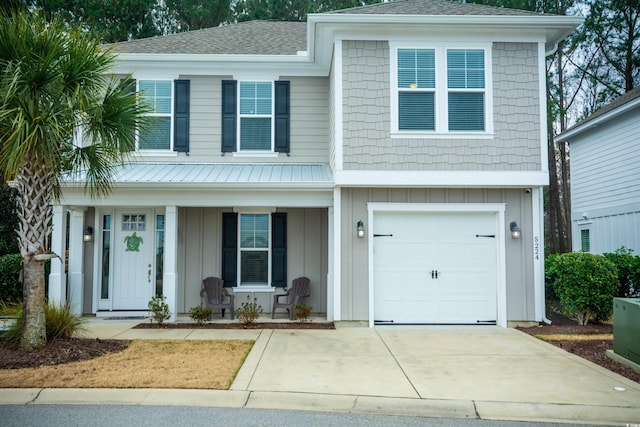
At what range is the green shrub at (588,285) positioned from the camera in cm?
959

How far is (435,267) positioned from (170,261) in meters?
5.22

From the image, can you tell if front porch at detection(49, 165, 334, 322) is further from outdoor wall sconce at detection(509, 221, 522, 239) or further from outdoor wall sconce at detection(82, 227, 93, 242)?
outdoor wall sconce at detection(509, 221, 522, 239)

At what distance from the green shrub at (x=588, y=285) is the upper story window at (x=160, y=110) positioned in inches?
346

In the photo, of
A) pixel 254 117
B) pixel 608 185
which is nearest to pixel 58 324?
pixel 254 117

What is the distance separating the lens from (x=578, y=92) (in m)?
23.7

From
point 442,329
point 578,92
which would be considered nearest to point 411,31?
point 442,329

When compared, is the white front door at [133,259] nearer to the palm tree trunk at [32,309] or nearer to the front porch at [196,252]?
the front porch at [196,252]

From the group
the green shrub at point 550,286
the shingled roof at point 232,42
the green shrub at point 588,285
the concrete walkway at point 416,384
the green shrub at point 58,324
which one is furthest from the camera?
the shingled roof at point 232,42

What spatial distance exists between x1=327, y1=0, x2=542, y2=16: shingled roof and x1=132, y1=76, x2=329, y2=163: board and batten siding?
2167 mm

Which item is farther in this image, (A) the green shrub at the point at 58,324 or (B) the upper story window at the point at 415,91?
(B) the upper story window at the point at 415,91

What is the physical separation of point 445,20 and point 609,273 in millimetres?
5658

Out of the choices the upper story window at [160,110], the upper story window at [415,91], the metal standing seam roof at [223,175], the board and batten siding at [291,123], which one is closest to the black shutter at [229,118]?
the board and batten siding at [291,123]

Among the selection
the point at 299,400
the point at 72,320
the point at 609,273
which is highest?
the point at 609,273

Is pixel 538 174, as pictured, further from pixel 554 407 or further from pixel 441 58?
pixel 554 407
